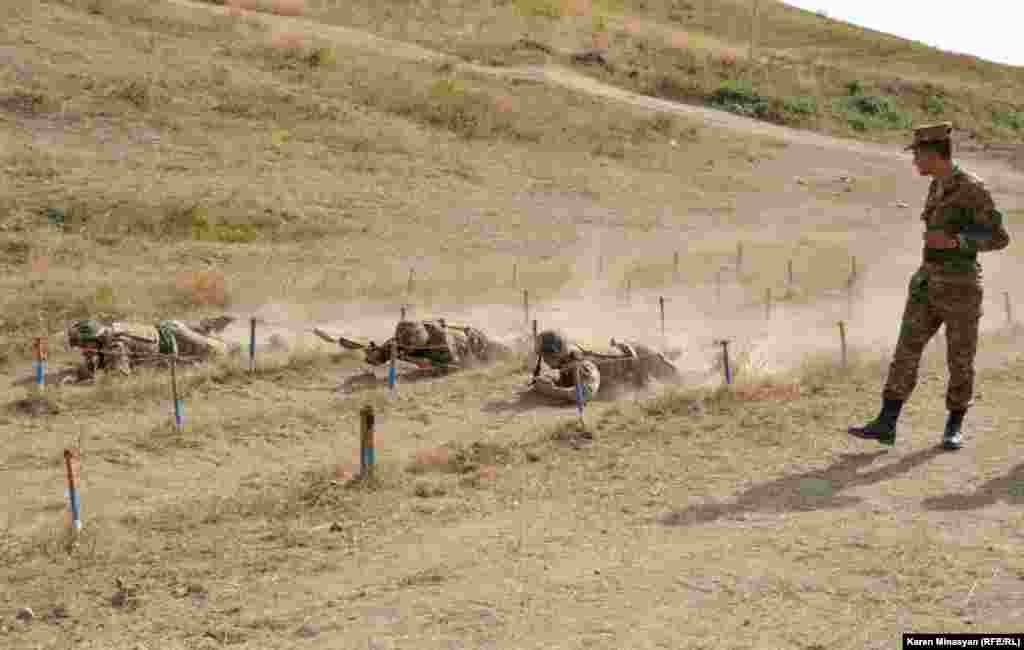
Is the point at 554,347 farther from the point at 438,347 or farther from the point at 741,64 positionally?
the point at 741,64

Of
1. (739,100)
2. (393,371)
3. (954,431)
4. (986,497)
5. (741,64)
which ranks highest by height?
(741,64)

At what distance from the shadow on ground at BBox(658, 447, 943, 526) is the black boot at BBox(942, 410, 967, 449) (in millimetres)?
86

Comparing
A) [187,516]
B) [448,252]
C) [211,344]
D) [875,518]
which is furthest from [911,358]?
[448,252]

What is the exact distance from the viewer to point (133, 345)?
53.9ft

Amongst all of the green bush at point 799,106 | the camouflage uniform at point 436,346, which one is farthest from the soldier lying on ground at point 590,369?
the green bush at point 799,106

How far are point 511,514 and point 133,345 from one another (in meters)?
8.77

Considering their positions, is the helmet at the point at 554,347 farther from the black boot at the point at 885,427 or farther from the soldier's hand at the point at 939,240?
the soldier's hand at the point at 939,240

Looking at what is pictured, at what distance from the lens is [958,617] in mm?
6617

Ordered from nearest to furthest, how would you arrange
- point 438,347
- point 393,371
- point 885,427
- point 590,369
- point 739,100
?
point 885,427
point 590,369
point 393,371
point 438,347
point 739,100

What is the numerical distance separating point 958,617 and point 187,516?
5.64 meters

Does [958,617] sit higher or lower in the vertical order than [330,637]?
higher

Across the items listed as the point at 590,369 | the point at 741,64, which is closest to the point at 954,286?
the point at 590,369

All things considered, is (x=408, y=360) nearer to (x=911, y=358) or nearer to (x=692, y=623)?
(x=911, y=358)

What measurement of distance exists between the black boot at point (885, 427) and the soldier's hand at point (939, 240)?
117 centimetres
